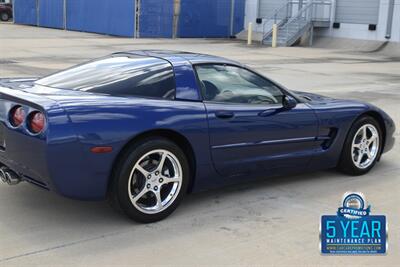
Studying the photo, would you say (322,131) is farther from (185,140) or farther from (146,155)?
(146,155)

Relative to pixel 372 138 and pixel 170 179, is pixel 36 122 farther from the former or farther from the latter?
pixel 372 138

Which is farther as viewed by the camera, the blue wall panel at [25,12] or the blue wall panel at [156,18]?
the blue wall panel at [25,12]

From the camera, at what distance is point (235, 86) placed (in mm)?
5164

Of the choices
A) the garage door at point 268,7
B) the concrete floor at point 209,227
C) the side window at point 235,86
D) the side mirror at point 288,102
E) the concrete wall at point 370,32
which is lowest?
the concrete floor at point 209,227

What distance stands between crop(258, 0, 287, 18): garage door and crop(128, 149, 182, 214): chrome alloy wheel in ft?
104

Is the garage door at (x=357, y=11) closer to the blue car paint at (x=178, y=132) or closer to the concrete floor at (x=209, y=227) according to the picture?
the concrete floor at (x=209, y=227)

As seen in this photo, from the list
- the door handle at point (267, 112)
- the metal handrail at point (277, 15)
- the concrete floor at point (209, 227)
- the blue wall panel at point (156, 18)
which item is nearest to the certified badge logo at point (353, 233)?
the concrete floor at point (209, 227)

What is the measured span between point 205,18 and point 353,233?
32.1 meters

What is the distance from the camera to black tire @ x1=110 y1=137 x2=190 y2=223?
14.0 ft

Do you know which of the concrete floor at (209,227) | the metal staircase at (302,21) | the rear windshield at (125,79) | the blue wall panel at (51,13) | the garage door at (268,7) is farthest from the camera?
the blue wall panel at (51,13)

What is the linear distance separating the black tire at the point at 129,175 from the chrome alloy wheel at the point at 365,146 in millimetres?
2206

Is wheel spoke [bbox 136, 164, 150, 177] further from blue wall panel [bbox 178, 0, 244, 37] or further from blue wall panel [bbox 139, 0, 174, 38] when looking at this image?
blue wall panel [bbox 178, 0, 244, 37]

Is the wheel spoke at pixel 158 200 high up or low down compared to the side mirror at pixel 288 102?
down

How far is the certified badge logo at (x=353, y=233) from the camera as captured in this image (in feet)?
13.3
